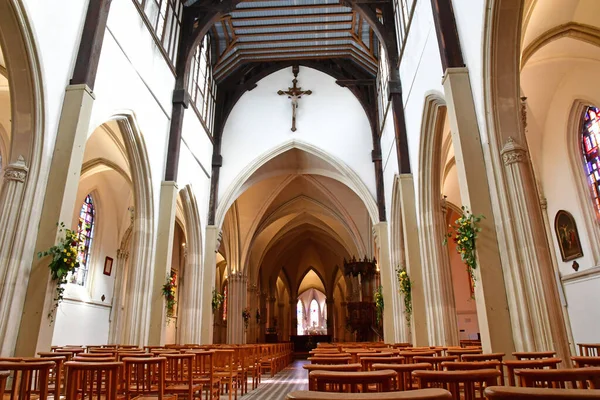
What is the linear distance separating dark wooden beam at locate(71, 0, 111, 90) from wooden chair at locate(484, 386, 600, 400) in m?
7.86

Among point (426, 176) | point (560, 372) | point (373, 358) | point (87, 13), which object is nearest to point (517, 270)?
point (373, 358)

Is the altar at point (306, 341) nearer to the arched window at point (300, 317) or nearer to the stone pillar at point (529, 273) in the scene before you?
the arched window at point (300, 317)

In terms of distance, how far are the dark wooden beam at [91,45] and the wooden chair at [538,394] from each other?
7861 mm

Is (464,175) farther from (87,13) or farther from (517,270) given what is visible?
(87,13)

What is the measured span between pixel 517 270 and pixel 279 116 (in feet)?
44.3

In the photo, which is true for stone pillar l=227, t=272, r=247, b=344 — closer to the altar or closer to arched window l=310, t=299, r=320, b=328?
the altar

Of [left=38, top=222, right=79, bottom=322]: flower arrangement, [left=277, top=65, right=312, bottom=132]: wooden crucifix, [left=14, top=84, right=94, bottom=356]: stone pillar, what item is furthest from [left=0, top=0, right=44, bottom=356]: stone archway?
[left=277, top=65, right=312, bottom=132]: wooden crucifix

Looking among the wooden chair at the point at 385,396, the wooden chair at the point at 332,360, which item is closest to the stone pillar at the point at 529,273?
the wooden chair at the point at 332,360

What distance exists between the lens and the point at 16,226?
6305 mm

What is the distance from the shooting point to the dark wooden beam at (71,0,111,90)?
746 centimetres

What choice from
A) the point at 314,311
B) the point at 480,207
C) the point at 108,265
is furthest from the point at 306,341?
the point at 480,207

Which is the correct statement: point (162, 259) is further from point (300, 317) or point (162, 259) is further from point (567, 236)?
point (300, 317)

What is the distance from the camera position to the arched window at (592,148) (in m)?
10.4

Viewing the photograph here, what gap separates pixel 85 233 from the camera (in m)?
15.5
